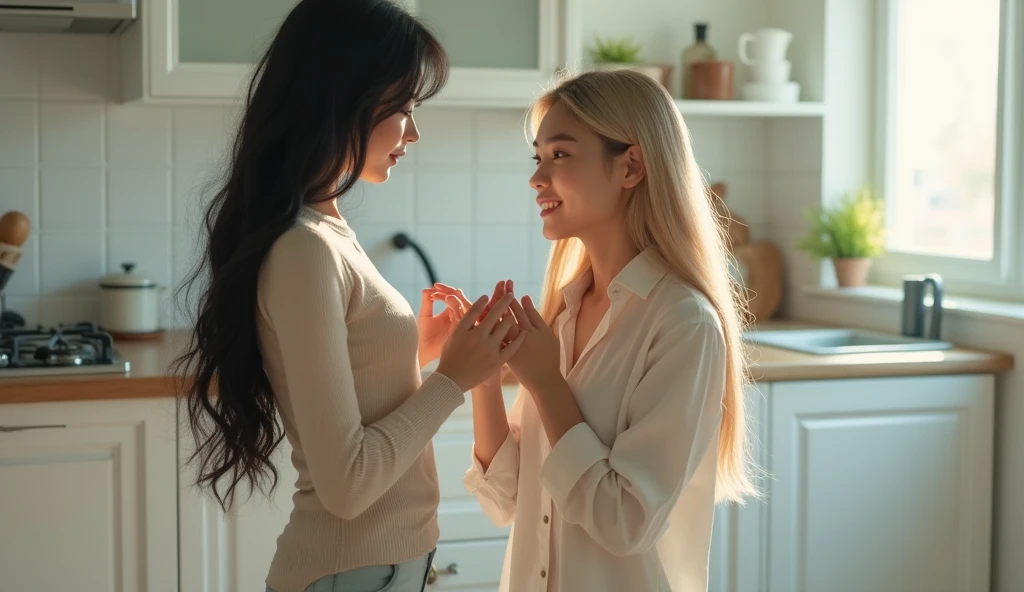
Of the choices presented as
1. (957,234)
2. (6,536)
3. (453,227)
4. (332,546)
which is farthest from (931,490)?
(6,536)

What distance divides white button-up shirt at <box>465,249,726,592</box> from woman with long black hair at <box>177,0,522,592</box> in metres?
0.16

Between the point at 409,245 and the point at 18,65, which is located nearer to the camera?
the point at 18,65

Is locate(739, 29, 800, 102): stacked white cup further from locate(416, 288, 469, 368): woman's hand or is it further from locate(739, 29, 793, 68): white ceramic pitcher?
locate(416, 288, 469, 368): woman's hand

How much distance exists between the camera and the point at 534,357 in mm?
1568

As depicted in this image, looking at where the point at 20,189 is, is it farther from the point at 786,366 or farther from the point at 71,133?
the point at 786,366

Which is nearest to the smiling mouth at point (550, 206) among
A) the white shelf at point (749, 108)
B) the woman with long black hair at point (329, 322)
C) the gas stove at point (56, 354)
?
the woman with long black hair at point (329, 322)

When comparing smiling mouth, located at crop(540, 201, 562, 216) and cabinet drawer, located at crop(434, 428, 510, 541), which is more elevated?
smiling mouth, located at crop(540, 201, 562, 216)

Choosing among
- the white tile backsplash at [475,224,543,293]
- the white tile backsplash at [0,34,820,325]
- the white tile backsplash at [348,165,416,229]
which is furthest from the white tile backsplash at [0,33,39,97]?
the white tile backsplash at [475,224,543,293]

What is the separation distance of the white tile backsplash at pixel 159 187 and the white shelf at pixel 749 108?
12cm

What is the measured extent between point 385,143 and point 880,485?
176cm

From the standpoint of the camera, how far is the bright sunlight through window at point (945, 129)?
3.03 m

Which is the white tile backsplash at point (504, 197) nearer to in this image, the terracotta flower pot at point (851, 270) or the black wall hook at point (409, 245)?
the black wall hook at point (409, 245)

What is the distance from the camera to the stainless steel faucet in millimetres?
2928

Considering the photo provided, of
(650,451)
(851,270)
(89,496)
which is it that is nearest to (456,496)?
(89,496)
